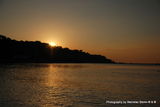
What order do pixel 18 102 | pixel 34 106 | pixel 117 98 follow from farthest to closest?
pixel 117 98, pixel 18 102, pixel 34 106

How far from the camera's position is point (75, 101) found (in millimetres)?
22266

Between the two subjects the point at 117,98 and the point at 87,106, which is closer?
the point at 87,106

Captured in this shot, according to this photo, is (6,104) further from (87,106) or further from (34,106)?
(87,106)

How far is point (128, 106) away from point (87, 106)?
15.7ft

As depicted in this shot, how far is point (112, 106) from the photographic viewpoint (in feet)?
67.2

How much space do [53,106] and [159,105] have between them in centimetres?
1268

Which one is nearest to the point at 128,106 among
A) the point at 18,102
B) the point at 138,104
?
the point at 138,104

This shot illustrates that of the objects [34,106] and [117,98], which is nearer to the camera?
[34,106]

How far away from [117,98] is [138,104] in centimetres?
411

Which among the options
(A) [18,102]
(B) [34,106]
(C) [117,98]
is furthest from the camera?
(C) [117,98]

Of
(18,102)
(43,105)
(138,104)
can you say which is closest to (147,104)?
(138,104)

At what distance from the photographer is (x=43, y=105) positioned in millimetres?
20141

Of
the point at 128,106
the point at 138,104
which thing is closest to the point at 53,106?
the point at 128,106

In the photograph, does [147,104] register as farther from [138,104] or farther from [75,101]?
[75,101]
